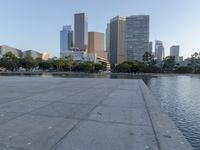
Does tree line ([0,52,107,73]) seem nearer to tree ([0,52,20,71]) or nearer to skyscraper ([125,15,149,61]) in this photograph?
tree ([0,52,20,71])

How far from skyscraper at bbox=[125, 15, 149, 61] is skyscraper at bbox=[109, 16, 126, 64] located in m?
34.6

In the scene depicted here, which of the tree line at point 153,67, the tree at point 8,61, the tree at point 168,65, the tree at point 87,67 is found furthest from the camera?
the tree at point 168,65

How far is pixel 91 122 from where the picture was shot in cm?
558

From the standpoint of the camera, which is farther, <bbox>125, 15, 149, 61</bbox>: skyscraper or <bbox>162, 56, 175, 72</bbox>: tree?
<bbox>125, 15, 149, 61</bbox>: skyscraper

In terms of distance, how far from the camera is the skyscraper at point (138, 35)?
13750 centimetres

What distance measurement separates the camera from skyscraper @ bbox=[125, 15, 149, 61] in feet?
451

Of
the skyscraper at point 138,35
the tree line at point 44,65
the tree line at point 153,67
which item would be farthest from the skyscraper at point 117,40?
the tree line at point 44,65

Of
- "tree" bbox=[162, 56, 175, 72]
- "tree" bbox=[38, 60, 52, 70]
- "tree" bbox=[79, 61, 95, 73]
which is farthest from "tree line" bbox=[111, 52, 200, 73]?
"tree" bbox=[38, 60, 52, 70]

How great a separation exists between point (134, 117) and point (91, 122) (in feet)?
4.86

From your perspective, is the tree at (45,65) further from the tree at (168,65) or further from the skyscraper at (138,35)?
the skyscraper at (138,35)

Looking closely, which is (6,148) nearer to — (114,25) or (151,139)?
(151,139)

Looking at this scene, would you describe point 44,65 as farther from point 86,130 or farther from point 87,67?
point 86,130

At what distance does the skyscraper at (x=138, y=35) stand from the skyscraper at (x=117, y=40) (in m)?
34.6

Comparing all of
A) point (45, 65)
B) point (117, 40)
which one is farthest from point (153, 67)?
point (117, 40)
